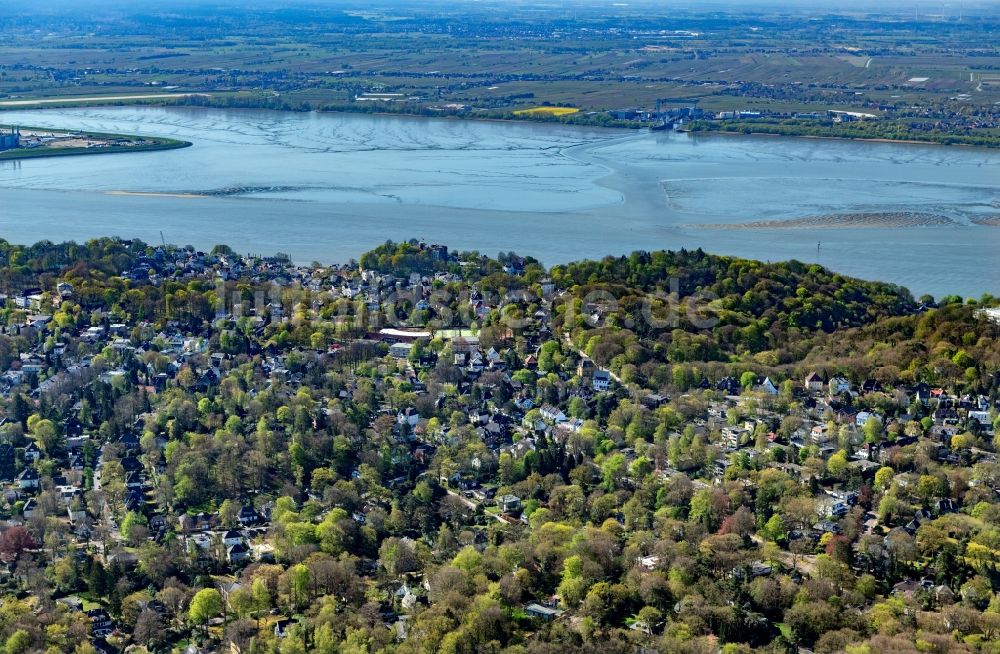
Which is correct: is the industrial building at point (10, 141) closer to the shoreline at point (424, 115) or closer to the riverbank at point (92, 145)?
the riverbank at point (92, 145)

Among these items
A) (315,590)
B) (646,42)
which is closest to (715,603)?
(315,590)

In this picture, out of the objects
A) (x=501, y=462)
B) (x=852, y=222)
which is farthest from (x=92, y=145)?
(x=501, y=462)

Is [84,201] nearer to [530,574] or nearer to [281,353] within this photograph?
[281,353]

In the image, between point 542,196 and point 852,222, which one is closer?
point 852,222

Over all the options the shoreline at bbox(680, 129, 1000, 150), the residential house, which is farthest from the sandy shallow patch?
the shoreline at bbox(680, 129, 1000, 150)

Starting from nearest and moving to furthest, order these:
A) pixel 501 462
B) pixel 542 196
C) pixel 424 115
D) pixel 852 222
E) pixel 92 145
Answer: pixel 501 462 → pixel 852 222 → pixel 542 196 → pixel 92 145 → pixel 424 115

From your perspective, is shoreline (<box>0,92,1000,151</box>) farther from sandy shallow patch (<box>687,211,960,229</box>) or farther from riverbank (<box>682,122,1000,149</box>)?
sandy shallow patch (<box>687,211,960,229</box>)

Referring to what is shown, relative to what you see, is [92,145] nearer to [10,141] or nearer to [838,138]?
[10,141]
